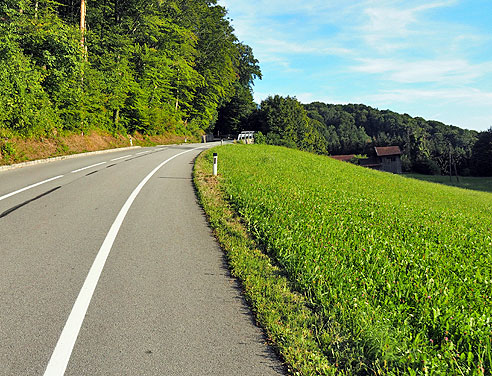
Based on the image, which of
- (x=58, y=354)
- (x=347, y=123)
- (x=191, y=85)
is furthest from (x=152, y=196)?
(x=347, y=123)

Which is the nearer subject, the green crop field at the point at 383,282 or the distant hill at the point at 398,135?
the green crop field at the point at 383,282

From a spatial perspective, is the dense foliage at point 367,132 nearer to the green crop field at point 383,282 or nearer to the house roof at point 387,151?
the house roof at point 387,151

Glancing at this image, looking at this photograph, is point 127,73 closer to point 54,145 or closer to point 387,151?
point 54,145

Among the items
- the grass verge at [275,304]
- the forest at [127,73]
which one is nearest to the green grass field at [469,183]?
the forest at [127,73]

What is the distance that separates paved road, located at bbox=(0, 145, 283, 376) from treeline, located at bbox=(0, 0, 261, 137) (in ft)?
40.3

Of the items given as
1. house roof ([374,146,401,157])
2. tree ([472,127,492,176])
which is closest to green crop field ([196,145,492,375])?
tree ([472,127,492,176])

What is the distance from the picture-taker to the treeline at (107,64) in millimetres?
17562

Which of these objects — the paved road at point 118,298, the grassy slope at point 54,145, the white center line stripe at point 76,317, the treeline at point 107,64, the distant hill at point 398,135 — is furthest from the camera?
the distant hill at point 398,135

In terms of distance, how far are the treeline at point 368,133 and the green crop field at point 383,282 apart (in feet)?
133

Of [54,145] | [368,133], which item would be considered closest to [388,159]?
[368,133]

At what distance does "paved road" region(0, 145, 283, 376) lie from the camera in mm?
3002

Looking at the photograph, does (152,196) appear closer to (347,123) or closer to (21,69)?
(21,69)

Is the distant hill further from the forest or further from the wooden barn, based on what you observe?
the forest

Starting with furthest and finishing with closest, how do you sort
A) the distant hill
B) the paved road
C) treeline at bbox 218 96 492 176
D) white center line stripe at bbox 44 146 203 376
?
1. the distant hill
2. treeline at bbox 218 96 492 176
3. the paved road
4. white center line stripe at bbox 44 146 203 376
